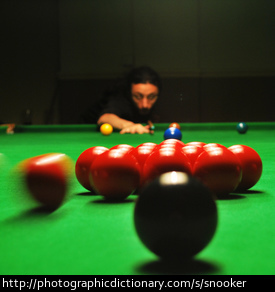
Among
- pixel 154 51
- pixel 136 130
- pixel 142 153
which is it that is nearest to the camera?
pixel 142 153

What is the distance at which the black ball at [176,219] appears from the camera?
38.7 inches

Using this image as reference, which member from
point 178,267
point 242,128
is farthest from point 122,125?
point 178,267

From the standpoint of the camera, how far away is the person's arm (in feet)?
17.1

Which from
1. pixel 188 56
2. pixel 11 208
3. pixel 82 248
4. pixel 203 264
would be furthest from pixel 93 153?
pixel 188 56

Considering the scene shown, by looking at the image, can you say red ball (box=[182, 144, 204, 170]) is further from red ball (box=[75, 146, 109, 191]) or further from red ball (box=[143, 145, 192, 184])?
red ball (box=[75, 146, 109, 191])

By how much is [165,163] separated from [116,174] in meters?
0.19

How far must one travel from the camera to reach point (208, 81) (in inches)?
361

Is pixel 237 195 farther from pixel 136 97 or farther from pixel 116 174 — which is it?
pixel 136 97

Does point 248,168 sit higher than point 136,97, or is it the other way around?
point 136,97

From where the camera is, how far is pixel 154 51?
9203 millimetres

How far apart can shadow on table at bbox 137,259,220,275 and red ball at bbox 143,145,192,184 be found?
697 mm

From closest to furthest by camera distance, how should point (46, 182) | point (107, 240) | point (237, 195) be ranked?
point (107, 240) < point (46, 182) < point (237, 195)

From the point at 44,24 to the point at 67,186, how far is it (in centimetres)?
835

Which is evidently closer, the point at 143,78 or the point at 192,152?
the point at 192,152
